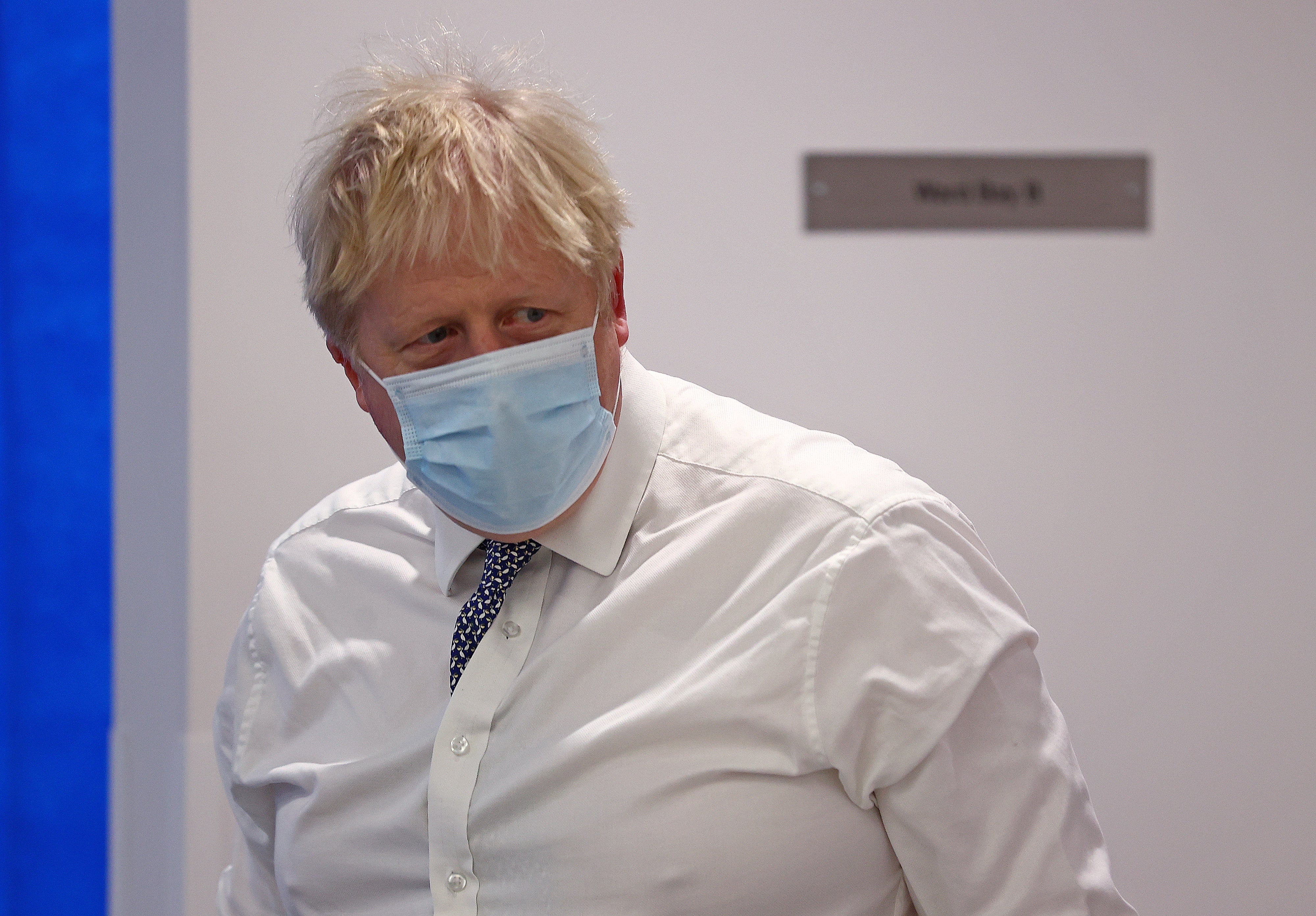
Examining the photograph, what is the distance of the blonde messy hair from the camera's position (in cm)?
98

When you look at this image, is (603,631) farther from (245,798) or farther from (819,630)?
(245,798)

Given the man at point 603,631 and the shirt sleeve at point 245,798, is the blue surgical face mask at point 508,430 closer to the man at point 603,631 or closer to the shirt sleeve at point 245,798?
the man at point 603,631

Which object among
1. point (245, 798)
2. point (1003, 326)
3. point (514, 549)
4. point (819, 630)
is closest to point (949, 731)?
point (819, 630)

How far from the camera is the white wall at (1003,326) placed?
5.99 feet

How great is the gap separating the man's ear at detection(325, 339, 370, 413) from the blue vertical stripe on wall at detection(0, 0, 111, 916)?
3.65 ft

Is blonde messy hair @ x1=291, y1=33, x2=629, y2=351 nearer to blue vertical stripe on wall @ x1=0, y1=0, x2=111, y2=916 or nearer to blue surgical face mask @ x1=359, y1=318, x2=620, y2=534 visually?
blue surgical face mask @ x1=359, y1=318, x2=620, y2=534

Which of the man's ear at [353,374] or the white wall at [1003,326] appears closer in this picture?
the man's ear at [353,374]

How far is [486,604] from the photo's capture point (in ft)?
3.54

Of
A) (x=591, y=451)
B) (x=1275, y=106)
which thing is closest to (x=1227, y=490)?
(x=1275, y=106)

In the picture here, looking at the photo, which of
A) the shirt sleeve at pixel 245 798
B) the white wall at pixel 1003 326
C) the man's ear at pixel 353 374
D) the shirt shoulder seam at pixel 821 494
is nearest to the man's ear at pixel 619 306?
the shirt shoulder seam at pixel 821 494

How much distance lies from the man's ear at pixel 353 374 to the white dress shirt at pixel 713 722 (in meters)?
0.15

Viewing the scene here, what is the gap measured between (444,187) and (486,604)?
0.37m

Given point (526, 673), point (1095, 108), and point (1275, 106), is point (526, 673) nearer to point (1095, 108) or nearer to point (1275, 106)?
point (1095, 108)

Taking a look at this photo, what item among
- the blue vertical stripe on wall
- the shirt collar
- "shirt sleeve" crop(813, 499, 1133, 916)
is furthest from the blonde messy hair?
the blue vertical stripe on wall
